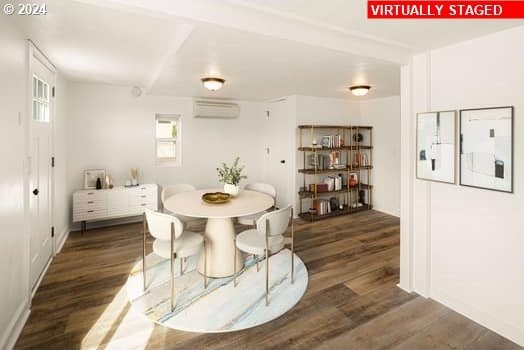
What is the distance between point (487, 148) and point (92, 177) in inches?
194

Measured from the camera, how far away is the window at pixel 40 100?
2597mm

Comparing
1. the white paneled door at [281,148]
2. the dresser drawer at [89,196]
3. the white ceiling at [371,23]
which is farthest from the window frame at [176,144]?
the white ceiling at [371,23]

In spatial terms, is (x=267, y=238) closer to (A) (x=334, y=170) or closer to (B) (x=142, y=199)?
(B) (x=142, y=199)

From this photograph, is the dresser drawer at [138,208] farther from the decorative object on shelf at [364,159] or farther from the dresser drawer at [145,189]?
the decorative object on shelf at [364,159]

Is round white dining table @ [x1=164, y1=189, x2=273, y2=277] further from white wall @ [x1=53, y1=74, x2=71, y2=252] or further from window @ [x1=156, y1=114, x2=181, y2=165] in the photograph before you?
window @ [x1=156, y1=114, x2=181, y2=165]

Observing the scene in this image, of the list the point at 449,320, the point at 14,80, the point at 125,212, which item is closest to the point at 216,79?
the point at 14,80

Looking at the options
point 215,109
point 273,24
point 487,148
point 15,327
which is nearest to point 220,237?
point 15,327

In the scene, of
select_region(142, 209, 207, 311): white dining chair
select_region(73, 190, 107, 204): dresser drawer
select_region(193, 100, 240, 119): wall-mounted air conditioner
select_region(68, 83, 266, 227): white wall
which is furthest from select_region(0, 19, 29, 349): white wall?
select_region(193, 100, 240, 119): wall-mounted air conditioner

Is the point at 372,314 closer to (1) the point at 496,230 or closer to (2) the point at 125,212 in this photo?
(1) the point at 496,230

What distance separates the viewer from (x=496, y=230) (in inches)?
80.1

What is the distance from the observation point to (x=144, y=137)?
15.3 feet

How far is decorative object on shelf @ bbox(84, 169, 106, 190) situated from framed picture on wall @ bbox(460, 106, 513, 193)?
15.4ft

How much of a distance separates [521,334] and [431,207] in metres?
1.04

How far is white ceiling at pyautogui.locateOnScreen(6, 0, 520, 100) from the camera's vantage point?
69.0 inches
